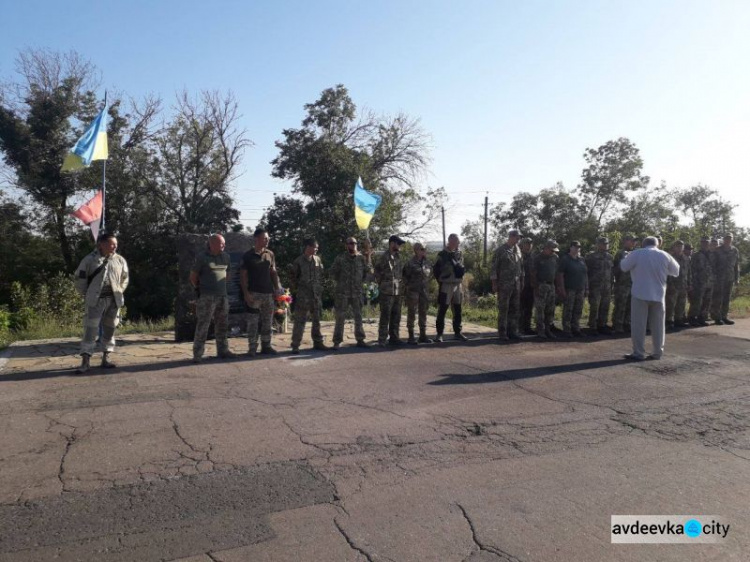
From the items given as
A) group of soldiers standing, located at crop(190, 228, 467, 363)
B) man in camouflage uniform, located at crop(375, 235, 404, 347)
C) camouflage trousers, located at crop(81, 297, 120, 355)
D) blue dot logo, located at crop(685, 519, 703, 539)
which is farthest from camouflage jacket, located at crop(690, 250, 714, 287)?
camouflage trousers, located at crop(81, 297, 120, 355)

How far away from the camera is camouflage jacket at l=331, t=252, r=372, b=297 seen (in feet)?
30.3

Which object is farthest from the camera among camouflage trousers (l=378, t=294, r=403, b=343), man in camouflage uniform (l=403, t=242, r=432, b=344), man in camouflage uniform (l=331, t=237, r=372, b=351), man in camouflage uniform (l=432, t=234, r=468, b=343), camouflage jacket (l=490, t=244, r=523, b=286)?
camouflage jacket (l=490, t=244, r=523, b=286)

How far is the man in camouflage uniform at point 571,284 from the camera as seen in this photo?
10.8 metres

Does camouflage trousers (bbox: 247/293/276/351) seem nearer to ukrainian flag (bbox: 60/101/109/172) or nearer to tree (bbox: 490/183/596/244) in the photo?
ukrainian flag (bbox: 60/101/109/172)

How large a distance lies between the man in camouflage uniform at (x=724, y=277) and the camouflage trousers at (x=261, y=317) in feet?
35.6

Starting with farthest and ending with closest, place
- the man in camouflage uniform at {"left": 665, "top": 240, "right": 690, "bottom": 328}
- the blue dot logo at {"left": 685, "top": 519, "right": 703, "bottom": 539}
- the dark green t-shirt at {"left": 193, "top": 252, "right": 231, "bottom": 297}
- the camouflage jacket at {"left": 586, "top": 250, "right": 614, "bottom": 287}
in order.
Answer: the man in camouflage uniform at {"left": 665, "top": 240, "right": 690, "bottom": 328}, the camouflage jacket at {"left": 586, "top": 250, "right": 614, "bottom": 287}, the dark green t-shirt at {"left": 193, "top": 252, "right": 231, "bottom": 297}, the blue dot logo at {"left": 685, "top": 519, "right": 703, "bottom": 539}

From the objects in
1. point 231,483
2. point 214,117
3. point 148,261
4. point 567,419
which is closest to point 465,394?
point 567,419

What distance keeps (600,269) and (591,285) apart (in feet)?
1.22

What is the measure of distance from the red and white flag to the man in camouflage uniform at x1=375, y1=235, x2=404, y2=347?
4684mm

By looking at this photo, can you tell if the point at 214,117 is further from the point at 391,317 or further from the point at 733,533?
the point at 733,533

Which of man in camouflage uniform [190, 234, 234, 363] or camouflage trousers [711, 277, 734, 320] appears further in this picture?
camouflage trousers [711, 277, 734, 320]

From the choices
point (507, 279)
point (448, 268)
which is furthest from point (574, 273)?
point (448, 268)

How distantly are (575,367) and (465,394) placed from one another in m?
2.45

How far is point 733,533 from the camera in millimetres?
3414
